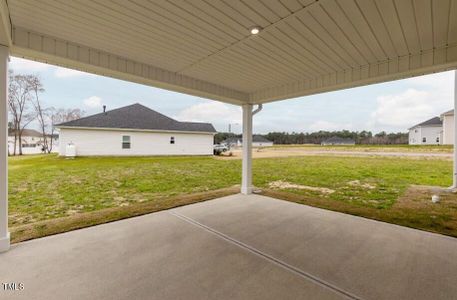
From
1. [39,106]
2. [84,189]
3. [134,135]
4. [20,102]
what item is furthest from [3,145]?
[39,106]

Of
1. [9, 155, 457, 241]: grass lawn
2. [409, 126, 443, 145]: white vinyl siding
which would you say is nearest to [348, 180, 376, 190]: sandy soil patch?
[9, 155, 457, 241]: grass lawn

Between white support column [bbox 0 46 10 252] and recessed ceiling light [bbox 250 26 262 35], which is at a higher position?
recessed ceiling light [bbox 250 26 262 35]

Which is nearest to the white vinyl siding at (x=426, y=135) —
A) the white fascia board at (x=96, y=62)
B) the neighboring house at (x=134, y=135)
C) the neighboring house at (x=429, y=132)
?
the neighboring house at (x=429, y=132)

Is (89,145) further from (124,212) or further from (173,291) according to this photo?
(173,291)

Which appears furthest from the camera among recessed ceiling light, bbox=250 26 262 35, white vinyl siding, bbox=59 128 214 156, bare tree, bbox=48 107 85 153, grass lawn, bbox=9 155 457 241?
bare tree, bbox=48 107 85 153

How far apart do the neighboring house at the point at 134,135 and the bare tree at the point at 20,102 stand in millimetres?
4893

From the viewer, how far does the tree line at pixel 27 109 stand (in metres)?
14.8

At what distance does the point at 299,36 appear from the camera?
2.67 metres

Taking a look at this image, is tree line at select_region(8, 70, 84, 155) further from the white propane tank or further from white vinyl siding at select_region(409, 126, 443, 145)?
white vinyl siding at select_region(409, 126, 443, 145)

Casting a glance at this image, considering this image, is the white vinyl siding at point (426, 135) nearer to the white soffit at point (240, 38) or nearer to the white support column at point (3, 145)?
the white soffit at point (240, 38)

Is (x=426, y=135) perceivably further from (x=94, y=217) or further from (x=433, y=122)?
(x=94, y=217)

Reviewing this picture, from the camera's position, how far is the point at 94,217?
3.96 metres

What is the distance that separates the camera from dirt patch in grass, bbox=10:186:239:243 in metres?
3.24

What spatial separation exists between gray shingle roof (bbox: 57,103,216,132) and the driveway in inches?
522
